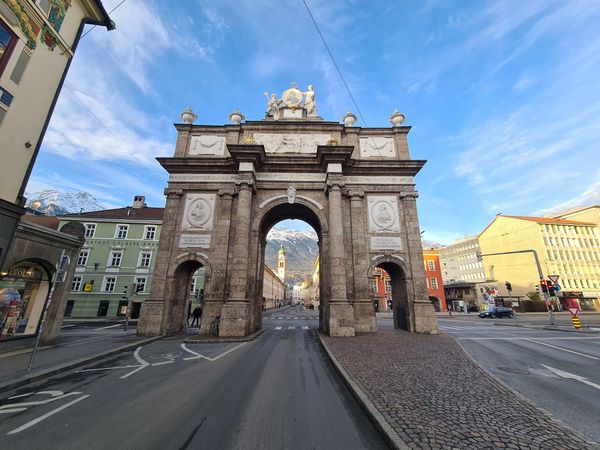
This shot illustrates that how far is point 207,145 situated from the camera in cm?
1970

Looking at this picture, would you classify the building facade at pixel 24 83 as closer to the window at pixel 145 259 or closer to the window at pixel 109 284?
the window at pixel 145 259

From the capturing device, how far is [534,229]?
162 ft

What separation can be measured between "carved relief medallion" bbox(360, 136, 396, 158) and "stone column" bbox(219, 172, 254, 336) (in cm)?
923

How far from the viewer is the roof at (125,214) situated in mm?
32094

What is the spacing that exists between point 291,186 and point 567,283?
6101 centimetres

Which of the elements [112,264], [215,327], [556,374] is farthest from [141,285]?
[556,374]

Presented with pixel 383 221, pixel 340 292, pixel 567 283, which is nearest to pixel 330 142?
pixel 383 221

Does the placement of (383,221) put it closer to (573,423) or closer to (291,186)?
(291,186)

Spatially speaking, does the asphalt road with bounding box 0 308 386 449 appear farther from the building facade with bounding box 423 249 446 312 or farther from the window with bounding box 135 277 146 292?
the building facade with bounding box 423 249 446 312

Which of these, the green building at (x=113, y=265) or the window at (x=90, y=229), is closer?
the green building at (x=113, y=265)

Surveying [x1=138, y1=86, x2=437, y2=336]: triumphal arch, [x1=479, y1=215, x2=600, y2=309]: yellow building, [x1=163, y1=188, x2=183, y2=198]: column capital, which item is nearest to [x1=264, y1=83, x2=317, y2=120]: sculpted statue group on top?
[x1=138, y1=86, x2=437, y2=336]: triumphal arch

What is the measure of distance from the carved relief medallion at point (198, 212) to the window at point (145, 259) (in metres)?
17.6

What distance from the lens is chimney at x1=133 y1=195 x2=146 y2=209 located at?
37.6 m

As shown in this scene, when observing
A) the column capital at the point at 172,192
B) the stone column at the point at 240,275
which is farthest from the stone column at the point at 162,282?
the stone column at the point at 240,275
